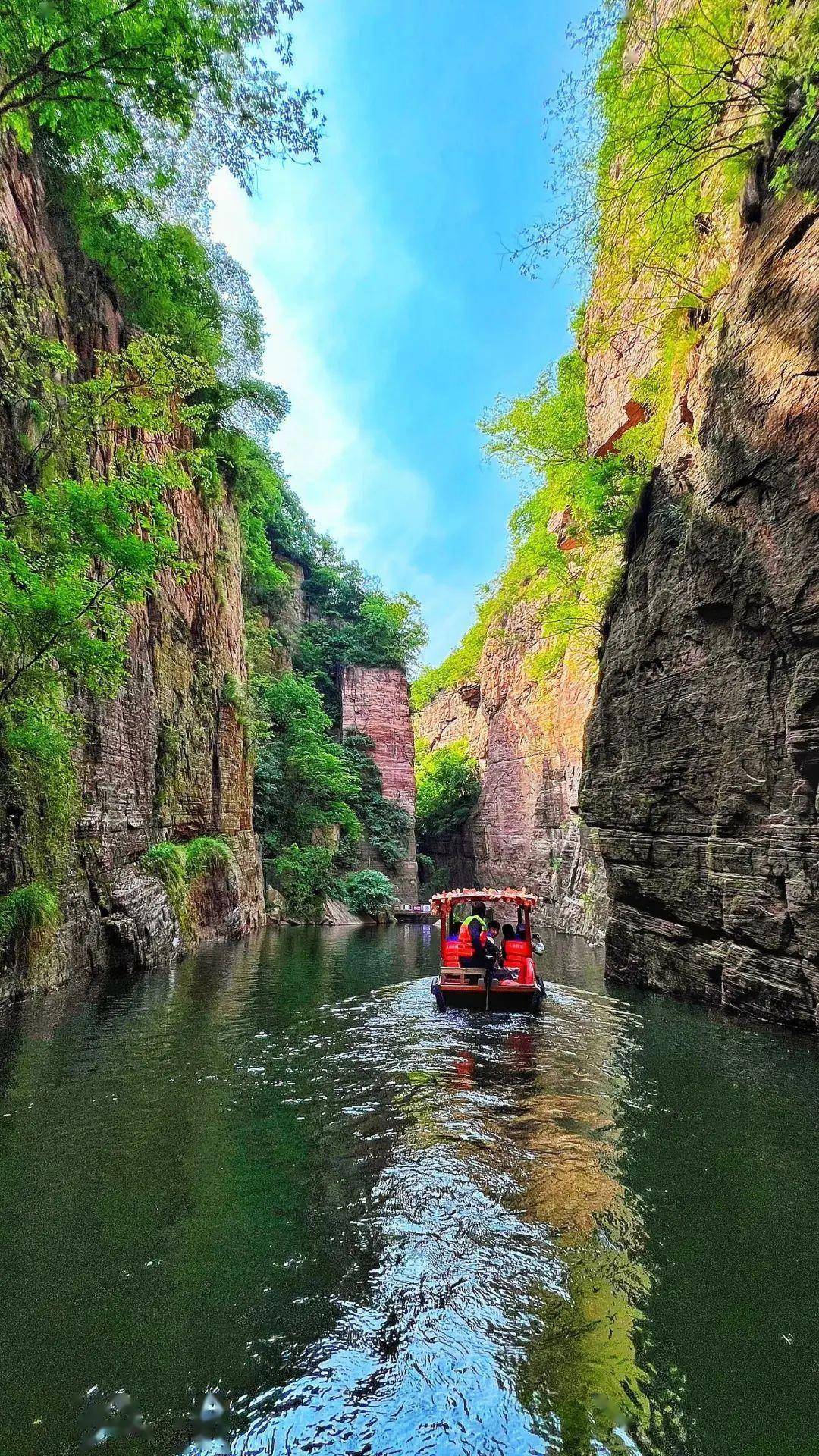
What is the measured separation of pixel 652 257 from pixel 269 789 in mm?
24552

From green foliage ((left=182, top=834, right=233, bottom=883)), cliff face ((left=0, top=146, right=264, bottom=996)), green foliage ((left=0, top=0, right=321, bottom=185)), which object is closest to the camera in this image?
green foliage ((left=0, top=0, right=321, bottom=185))

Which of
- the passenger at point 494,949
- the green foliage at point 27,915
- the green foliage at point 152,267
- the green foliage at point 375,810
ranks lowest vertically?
the passenger at point 494,949

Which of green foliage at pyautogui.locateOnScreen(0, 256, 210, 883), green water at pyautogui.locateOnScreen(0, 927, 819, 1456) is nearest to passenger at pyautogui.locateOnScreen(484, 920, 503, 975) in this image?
green water at pyautogui.locateOnScreen(0, 927, 819, 1456)

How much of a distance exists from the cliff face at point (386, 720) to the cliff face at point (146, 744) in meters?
15.1

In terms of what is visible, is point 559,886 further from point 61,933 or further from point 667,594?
point 61,933

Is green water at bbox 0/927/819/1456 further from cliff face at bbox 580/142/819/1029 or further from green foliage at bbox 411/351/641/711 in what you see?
green foliage at bbox 411/351/641/711

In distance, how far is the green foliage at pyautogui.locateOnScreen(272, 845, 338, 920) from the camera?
95.5 feet

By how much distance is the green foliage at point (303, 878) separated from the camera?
29.1 m

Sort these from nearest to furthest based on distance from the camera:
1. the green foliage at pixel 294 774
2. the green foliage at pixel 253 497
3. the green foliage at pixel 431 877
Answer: the green foliage at pixel 253 497 → the green foliage at pixel 294 774 → the green foliage at pixel 431 877

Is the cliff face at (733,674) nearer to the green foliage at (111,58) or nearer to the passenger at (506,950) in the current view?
the passenger at (506,950)

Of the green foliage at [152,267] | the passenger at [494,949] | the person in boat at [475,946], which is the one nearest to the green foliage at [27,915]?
the person in boat at [475,946]

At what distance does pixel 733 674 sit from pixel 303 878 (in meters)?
23.0

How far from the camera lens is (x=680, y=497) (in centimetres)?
1222

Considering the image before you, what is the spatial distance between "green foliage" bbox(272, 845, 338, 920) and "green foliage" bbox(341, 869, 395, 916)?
6.57 feet
